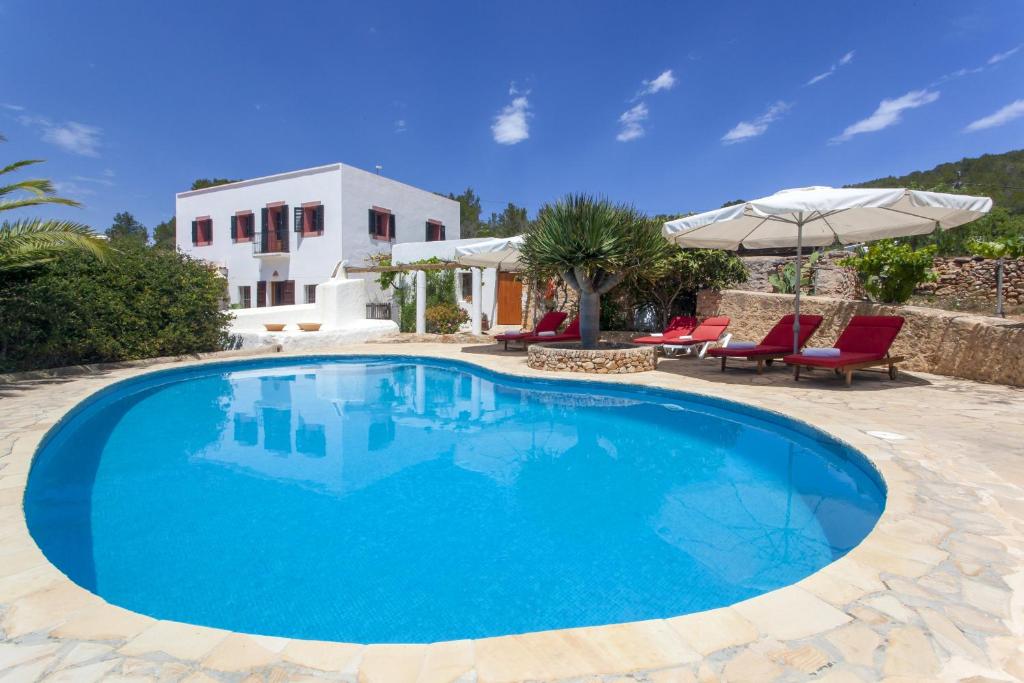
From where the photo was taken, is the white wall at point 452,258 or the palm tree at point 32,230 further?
the white wall at point 452,258

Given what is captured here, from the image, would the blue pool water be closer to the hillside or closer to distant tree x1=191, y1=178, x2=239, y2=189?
the hillside


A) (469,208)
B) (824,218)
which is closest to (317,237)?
(824,218)

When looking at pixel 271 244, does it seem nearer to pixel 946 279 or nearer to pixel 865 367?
pixel 865 367

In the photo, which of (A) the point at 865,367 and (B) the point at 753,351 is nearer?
(A) the point at 865,367

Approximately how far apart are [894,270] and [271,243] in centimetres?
2371

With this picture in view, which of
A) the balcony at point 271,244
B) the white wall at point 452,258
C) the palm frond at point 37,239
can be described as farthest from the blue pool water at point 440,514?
the balcony at point 271,244

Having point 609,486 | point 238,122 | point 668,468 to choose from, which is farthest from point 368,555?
point 238,122

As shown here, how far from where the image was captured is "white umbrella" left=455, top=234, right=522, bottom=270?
1188 centimetres

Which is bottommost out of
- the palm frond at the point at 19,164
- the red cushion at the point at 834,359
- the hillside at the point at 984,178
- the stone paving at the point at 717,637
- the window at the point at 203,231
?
the stone paving at the point at 717,637

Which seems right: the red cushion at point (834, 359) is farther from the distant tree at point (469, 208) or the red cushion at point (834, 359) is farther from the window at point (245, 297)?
the distant tree at point (469, 208)

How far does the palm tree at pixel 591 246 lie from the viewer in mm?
10008

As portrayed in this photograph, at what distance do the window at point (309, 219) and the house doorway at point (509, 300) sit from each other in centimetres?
950

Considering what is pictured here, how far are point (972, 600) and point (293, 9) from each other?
64.1ft

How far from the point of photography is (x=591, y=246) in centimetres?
993
